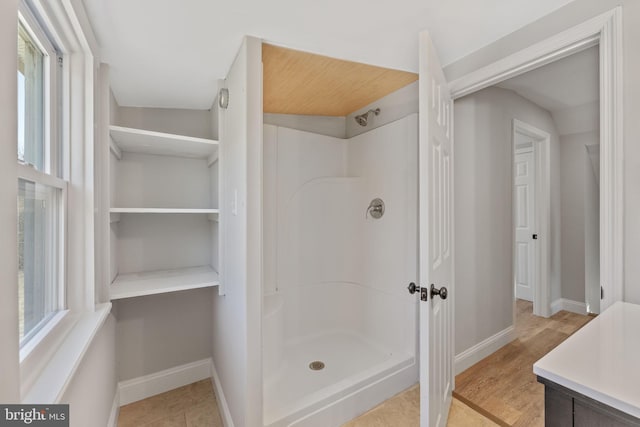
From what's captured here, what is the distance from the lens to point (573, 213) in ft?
11.3

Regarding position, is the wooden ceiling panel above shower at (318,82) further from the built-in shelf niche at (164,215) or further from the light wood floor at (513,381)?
the light wood floor at (513,381)

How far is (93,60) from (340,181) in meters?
1.91

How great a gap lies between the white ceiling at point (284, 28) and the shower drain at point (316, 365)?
211 centimetres

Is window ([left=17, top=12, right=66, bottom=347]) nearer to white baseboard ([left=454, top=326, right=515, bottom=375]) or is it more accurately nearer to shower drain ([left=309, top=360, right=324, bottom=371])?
shower drain ([left=309, top=360, right=324, bottom=371])

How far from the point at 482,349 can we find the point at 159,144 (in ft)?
9.52

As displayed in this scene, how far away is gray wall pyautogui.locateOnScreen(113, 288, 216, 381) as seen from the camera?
202cm

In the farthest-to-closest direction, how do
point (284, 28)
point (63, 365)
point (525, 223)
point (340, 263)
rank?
point (525, 223)
point (340, 263)
point (284, 28)
point (63, 365)

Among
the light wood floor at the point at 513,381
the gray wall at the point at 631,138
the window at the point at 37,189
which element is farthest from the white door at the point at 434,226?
the window at the point at 37,189

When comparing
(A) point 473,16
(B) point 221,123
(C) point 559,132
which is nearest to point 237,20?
(B) point 221,123

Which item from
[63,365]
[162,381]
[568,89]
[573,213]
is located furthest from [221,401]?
[573,213]

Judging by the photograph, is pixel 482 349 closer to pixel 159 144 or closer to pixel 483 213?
pixel 483 213

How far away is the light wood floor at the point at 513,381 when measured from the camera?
1.82 metres

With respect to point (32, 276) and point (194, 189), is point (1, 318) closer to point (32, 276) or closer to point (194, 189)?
point (32, 276)

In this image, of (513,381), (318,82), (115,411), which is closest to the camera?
(115,411)
